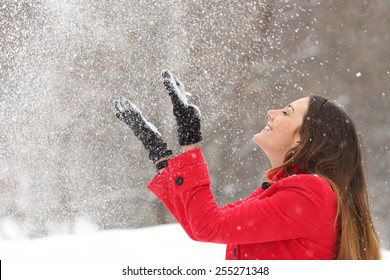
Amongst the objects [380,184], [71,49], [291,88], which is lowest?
[380,184]

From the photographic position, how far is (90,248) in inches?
237

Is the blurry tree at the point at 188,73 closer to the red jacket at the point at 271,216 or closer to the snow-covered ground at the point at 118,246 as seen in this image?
the snow-covered ground at the point at 118,246

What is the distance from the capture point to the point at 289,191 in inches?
56.7

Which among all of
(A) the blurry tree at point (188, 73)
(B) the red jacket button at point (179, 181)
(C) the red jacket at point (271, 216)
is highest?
(A) the blurry tree at point (188, 73)

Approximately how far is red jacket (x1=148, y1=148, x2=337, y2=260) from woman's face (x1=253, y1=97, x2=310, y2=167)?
0.17 metres

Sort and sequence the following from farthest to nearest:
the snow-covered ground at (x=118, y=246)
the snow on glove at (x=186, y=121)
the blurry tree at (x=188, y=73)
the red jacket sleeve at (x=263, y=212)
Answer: the blurry tree at (x=188, y=73) → the snow-covered ground at (x=118, y=246) → the snow on glove at (x=186, y=121) → the red jacket sleeve at (x=263, y=212)

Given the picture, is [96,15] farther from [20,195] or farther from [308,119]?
[308,119]

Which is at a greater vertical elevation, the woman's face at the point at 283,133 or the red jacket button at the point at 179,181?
the woman's face at the point at 283,133

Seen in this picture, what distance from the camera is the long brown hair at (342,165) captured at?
59.0 inches

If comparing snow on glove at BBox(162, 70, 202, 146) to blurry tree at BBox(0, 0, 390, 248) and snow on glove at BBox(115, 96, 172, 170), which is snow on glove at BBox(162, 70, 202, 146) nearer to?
snow on glove at BBox(115, 96, 172, 170)

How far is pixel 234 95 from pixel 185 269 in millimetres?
5231

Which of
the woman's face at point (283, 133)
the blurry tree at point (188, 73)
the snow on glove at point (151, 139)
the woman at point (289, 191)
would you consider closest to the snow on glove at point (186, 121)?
the woman at point (289, 191)

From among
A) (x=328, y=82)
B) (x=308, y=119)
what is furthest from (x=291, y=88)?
(x=308, y=119)

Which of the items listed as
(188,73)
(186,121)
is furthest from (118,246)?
(186,121)
